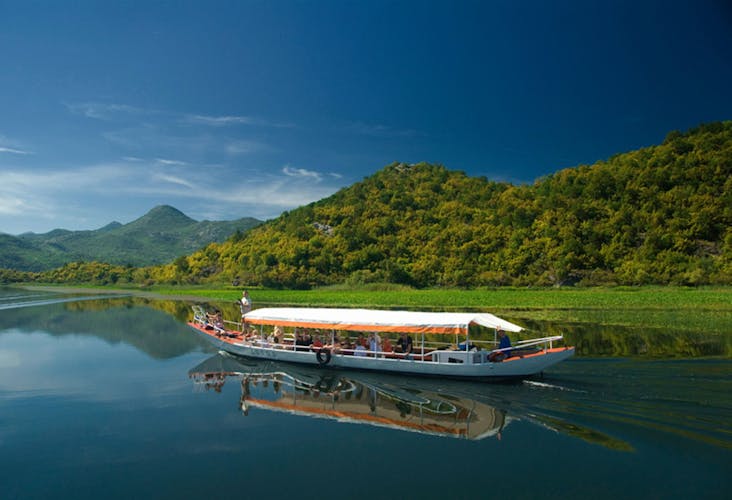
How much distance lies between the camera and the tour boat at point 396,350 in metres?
18.8

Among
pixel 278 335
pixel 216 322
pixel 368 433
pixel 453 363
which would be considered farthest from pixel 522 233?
pixel 368 433

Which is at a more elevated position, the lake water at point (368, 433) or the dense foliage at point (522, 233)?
the dense foliage at point (522, 233)

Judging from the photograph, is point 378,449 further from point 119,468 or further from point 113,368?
point 113,368

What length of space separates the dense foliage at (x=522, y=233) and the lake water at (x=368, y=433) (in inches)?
1988

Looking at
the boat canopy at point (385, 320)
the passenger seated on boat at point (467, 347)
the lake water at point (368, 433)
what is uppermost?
the boat canopy at point (385, 320)

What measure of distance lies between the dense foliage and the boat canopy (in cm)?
4945

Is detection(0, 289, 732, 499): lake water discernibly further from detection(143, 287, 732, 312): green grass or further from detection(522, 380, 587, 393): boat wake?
detection(143, 287, 732, 312): green grass

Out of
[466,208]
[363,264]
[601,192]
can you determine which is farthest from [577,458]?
[466,208]

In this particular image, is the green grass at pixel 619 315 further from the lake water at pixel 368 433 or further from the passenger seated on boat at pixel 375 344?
the passenger seated on boat at pixel 375 344

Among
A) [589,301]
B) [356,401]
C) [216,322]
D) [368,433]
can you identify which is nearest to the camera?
[368,433]

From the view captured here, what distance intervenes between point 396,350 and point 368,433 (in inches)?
313

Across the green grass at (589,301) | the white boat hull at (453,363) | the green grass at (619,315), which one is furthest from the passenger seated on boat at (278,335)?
the green grass at (589,301)

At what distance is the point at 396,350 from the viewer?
70.8 feet

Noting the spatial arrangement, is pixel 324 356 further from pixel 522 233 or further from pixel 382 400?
pixel 522 233
